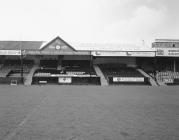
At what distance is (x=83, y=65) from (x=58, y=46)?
4876 mm

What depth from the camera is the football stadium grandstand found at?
2950 cm

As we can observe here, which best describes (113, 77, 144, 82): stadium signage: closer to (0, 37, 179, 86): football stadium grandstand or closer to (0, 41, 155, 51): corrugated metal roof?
(0, 37, 179, 86): football stadium grandstand

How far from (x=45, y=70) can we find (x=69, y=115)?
23.2m

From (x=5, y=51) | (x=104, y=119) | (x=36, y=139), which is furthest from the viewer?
(x=5, y=51)

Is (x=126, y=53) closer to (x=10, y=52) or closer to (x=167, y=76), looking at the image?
(x=167, y=76)

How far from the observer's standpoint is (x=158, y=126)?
6.96m

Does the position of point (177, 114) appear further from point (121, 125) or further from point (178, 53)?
point (178, 53)

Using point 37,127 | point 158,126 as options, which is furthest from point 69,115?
point 158,126

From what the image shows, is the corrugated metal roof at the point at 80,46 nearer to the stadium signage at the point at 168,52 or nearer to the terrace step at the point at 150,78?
the stadium signage at the point at 168,52

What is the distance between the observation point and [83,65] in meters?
33.1

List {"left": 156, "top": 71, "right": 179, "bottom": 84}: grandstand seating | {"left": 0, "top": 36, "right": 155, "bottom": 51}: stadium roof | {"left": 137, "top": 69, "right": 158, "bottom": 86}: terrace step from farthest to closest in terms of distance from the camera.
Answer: {"left": 0, "top": 36, "right": 155, "bottom": 51}: stadium roof
{"left": 156, "top": 71, "right": 179, "bottom": 84}: grandstand seating
{"left": 137, "top": 69, "right": 158, "bottom": 86}: terrace step

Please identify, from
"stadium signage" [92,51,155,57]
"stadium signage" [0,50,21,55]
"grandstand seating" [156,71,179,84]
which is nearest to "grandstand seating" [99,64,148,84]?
"grandstand seating" [156,71,179,84]

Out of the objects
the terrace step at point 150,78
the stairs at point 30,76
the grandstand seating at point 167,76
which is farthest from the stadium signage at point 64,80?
the grandstand seating at point 167,76

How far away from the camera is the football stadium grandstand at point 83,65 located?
2950cm
